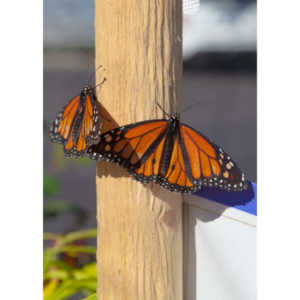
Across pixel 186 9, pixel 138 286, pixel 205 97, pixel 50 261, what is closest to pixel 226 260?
pixel 138 286

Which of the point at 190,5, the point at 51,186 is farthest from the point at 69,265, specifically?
the point at 190,5

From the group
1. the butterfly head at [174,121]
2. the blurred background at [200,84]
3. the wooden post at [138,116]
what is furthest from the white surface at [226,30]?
the butterfly head at [174,121]

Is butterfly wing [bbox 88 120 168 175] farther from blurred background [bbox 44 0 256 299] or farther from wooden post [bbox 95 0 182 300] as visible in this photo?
blurred background [bbox 44 0 256 299]

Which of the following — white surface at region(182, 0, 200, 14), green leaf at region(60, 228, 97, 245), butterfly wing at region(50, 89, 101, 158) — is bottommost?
green leaf at region(60, 228, 97, 245)

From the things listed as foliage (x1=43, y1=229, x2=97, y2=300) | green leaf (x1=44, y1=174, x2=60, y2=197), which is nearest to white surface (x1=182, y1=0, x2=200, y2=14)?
Result: foliage (x1=43, y1=229, x2=97, y2=300)

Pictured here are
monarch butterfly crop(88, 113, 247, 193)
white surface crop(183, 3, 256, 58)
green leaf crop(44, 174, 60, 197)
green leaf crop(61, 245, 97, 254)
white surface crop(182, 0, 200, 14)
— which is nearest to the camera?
monarch butterfly crop(88, 113, 247, 193)

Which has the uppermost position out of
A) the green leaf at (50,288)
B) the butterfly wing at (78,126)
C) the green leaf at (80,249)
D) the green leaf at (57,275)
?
the butterfly wing at (78,126)

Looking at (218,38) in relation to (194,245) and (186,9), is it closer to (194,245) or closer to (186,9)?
(186,9)

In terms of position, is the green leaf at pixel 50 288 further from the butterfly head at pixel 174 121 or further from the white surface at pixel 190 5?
the white surface at pixel 190 5

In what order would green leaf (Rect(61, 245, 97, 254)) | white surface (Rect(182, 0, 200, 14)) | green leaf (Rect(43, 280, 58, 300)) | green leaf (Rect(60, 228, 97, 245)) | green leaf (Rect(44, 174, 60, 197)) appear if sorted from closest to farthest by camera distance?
white surface (Rect(182, 0, 200, 14)) → green leaf (Rect(43, 280, 58, 300)) → green leaf (Rect(61, 245, 97, 254)) → green leaf (Rect(60, 228, 97, 245)) → green leaf (Rect(44, 174, 60, 197))
